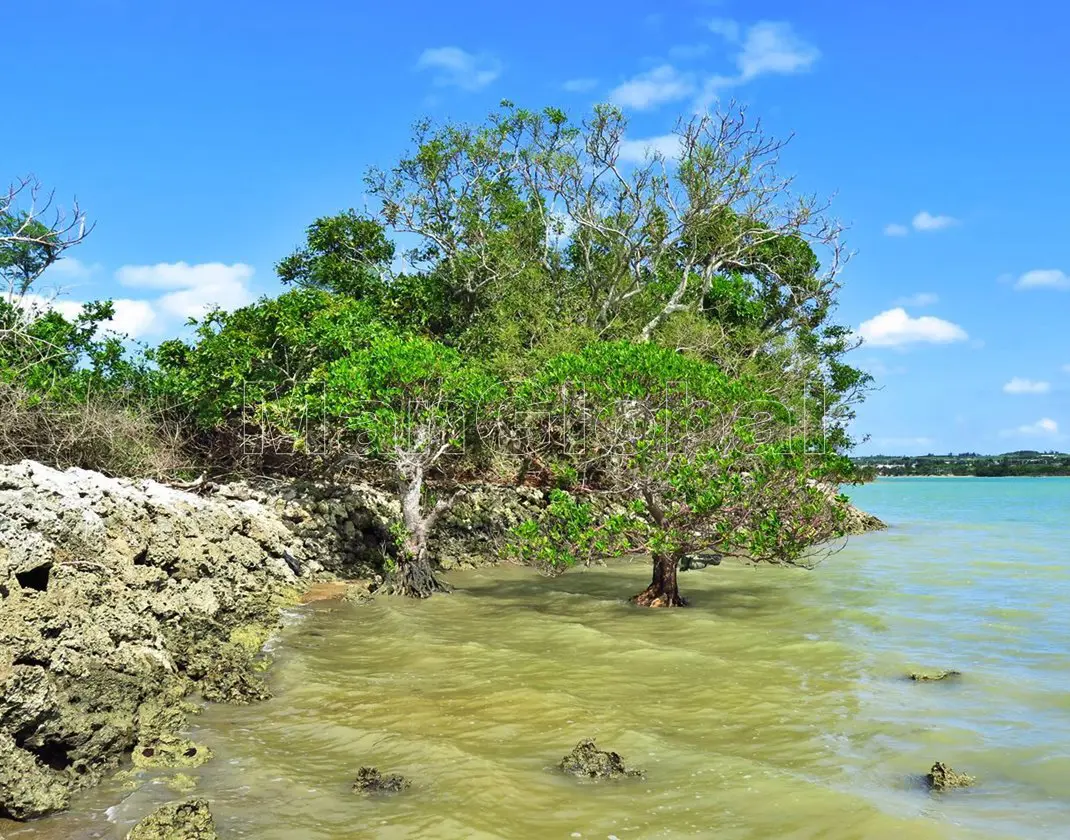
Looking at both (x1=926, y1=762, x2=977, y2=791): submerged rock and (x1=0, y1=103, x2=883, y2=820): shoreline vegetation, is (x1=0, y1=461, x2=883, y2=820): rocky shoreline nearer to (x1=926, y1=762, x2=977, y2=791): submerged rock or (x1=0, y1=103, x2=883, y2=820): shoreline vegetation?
(x1=0, y1=103, x2=883, y2=820): shoreline vegetation

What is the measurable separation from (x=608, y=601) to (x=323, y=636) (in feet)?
19.9

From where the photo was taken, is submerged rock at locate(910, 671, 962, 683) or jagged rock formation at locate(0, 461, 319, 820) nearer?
jagged rock formation at locate(0, 461, 319, 820)

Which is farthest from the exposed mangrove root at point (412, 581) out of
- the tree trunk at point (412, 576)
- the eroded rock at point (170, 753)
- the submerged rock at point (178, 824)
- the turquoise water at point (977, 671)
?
the submerged rock at point (178, 824)

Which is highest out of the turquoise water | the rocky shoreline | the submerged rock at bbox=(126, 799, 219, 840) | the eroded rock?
the rocky shoreline

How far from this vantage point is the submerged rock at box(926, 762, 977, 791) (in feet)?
25.0

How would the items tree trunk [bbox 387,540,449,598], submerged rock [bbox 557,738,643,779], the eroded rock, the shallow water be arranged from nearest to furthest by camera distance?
the shallow water
submerged rock [bbox 557,738,643,779]
the eroded rock
tree trunk [bbox 387,540,449,598]

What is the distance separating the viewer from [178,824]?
6137 millimetres

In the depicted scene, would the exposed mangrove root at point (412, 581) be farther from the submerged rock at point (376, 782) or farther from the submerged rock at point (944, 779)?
the submerged rock at point (944, 779)

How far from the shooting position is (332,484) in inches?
860

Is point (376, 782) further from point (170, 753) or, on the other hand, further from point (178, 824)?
point (170, 753)

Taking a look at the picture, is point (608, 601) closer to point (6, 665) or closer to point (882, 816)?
point (882, 816)

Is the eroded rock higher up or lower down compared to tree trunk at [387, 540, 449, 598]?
lower down

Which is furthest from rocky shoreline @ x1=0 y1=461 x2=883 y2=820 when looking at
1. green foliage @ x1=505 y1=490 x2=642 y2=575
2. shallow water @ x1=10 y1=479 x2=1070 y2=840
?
green foliage @ x1=505 y1=490 x2=642 y2=575

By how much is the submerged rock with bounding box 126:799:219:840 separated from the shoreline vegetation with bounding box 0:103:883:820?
1188mm
